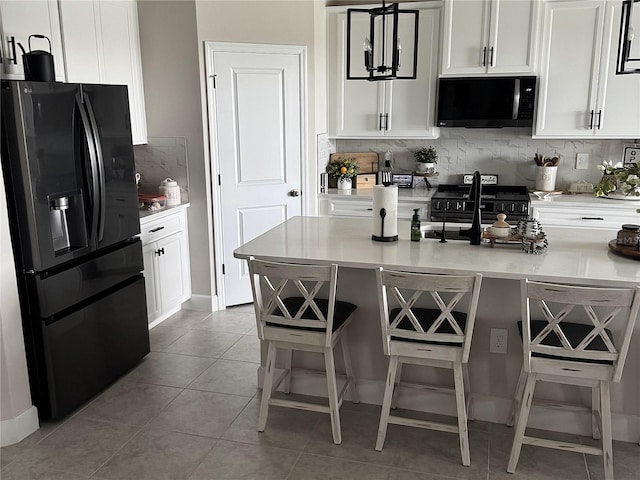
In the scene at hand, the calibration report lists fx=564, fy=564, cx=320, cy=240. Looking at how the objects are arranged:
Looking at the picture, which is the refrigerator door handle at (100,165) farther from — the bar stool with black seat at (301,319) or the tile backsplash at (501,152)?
the tile backsplash at (501,152)

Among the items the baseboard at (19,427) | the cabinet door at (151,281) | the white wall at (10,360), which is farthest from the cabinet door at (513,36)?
the baseboard at (19,427)

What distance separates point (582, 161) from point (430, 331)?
322cm

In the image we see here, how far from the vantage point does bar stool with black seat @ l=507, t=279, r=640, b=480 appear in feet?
7.38

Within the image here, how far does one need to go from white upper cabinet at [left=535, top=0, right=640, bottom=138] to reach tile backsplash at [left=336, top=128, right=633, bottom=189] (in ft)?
1.31

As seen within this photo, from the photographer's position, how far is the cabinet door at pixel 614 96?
4336 millimetres

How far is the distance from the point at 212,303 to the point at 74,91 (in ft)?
7.34

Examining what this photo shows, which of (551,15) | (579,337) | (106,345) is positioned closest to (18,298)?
(106,345)

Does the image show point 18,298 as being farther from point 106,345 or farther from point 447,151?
point 447,151

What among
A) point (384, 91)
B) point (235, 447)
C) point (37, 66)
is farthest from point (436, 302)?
point (384, 91)

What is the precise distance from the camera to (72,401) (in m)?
3.08

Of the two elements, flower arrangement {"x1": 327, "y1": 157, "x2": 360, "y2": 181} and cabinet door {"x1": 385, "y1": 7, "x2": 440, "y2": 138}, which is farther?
flower arrangement {"x1": 327, "y1": 157, "x2": 360, "y2": 181}

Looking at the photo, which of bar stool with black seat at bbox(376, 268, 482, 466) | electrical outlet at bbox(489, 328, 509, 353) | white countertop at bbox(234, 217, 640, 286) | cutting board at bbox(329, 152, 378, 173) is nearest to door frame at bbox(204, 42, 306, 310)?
cutting board at bbox(329, 152, 378, 173)

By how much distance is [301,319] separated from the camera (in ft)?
9.01

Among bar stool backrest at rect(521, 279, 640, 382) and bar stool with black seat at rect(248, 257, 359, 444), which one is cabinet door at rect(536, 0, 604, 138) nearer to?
bar stool backrest at rect(521, 279, 640, 382)
